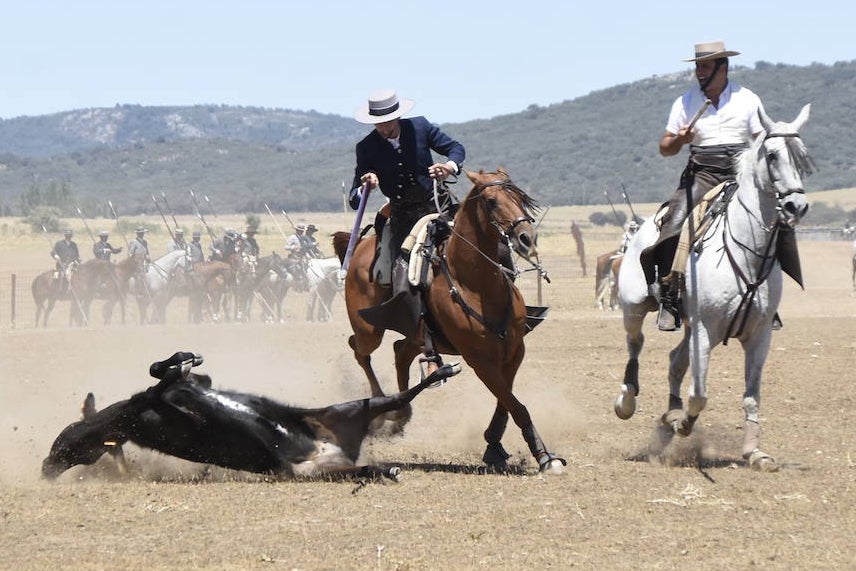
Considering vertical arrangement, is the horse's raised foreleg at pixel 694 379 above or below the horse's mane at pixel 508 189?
below

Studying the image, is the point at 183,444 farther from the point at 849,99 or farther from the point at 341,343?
the point at 849,99

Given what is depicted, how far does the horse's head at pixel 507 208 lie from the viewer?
8.95 meters

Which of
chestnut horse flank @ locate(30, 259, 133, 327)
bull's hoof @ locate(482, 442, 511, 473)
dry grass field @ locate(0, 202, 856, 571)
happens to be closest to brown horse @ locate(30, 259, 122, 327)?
chestnut horse flank @ locate(30, 259, 133, 327)

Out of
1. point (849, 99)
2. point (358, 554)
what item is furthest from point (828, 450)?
point (849, 99)

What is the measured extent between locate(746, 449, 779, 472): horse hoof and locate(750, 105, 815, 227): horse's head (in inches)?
64.5

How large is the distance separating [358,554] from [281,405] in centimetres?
235

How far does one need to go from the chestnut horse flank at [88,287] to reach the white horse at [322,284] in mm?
4927

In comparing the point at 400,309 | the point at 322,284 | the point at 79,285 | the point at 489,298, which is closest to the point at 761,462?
the point at 489,298

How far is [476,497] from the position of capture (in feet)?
28.1

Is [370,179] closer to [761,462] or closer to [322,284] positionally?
[761,462]

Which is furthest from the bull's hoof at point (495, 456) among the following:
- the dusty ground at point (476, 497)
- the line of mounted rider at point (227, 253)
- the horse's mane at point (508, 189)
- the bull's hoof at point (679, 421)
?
the line of mounted rider at point (227, 253)

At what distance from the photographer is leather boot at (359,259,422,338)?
1026cm

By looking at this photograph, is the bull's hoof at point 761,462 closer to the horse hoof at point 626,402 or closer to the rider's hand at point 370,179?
the horse hoof at point 626,402

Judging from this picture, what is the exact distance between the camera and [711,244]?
9.98m
